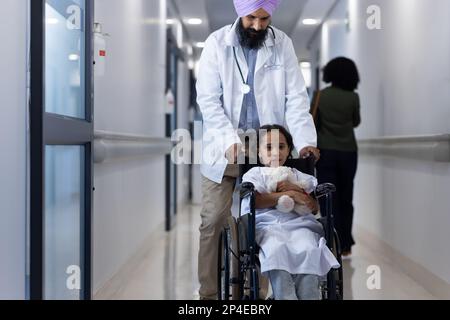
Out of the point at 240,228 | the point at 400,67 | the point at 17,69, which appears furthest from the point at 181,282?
the point at 400,67

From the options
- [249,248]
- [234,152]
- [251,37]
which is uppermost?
[251,37]

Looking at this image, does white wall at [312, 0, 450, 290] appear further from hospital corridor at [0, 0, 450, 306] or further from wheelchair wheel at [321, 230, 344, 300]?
wheelchair wheel at [321, 230, 344, 300]

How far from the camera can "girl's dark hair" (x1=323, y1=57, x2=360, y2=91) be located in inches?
135

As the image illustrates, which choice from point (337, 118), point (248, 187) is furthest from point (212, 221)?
point (337, 118)

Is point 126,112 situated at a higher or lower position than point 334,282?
higher

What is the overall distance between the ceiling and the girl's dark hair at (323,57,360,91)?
1.09m

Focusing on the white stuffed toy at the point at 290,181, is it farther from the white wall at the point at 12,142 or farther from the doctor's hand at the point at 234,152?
the white wall at the point at 12,142

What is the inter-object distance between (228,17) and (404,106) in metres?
1.71

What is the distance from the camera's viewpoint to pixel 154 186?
155 inches

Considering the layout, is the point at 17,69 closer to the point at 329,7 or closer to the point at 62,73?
the point at 62,73

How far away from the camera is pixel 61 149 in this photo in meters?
2.17

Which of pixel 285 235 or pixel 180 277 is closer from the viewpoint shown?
pixel 285 235

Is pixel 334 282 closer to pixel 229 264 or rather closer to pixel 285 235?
pixel 285 235

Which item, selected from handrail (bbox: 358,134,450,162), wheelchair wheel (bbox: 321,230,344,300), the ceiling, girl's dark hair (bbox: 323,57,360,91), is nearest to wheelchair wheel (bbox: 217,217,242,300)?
wheelchair wheel (bbox: 321,230,344,300)
